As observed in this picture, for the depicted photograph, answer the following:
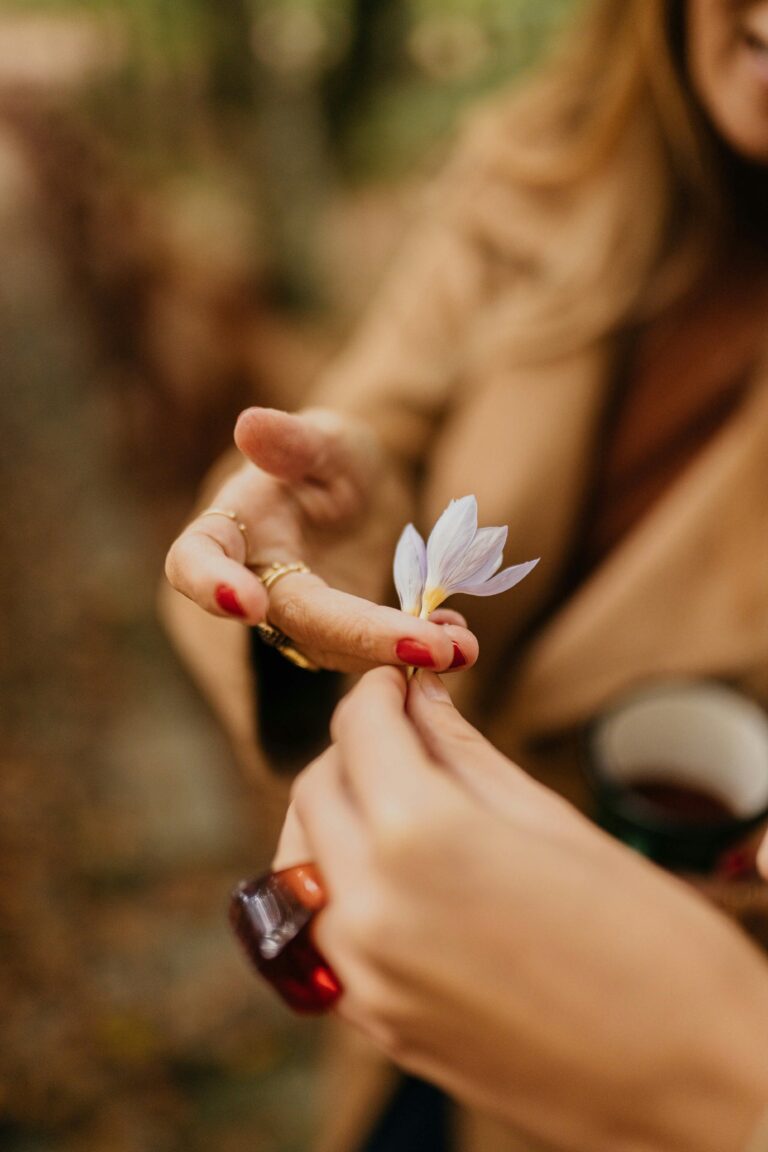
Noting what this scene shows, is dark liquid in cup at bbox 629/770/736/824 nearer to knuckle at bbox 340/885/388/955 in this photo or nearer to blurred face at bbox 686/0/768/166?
knuckle at bbox 340/885/388/955

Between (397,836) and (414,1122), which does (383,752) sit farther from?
(414,1122)

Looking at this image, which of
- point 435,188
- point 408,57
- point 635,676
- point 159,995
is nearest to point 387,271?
point 435,188

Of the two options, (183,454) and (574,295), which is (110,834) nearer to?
(183,454)

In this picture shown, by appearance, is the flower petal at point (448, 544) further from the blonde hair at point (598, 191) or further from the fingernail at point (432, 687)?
the blonde hair at point (598, 191)

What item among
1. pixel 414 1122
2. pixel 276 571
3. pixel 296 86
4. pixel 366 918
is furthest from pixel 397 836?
pixel 296 86

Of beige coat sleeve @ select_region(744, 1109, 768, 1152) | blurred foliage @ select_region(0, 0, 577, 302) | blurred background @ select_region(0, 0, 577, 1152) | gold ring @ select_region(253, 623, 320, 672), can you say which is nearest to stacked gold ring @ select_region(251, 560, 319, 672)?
gold ring @ select_region(253, 623, 320, 672)
